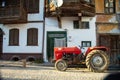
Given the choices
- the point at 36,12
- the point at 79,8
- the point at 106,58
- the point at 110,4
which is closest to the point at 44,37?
the point at 36,12

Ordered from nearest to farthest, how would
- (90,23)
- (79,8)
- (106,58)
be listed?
(106,58), (79,8), (90,23)

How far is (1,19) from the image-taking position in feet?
101

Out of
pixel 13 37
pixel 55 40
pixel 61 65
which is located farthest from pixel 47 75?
pixel 13 37

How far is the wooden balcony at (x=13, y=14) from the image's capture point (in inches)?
1185

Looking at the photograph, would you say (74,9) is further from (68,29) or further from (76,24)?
(68,29)

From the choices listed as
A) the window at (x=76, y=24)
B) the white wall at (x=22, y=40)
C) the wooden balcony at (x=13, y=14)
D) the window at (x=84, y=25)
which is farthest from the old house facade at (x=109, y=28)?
the wooden balcony at (x=13, y=14)

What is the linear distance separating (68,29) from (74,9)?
2.43m

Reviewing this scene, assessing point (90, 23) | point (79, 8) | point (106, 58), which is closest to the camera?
point (106, 58)

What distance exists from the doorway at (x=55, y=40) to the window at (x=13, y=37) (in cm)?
345

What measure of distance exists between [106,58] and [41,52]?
34.5ft

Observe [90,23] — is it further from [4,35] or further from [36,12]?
[4,35]

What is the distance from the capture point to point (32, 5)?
3150 cm

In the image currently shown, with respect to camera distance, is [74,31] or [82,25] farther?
[82,25]

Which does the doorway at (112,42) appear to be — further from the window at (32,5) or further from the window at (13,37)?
the window at (13,37)
